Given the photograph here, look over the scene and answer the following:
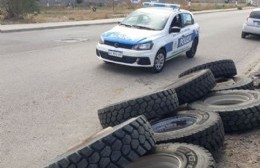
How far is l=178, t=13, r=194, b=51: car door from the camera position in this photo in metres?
12.3

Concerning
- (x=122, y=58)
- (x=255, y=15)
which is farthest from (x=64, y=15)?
(x=122, y=58)

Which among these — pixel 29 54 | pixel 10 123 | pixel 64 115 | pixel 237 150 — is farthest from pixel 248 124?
pixel 29 54

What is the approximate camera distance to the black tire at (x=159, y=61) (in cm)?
1086

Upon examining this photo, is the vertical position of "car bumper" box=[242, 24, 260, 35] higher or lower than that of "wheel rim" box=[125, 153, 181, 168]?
lower

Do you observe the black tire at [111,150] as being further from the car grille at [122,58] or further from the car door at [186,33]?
the car door at [186,33]

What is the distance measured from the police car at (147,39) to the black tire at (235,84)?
2850 millimetres

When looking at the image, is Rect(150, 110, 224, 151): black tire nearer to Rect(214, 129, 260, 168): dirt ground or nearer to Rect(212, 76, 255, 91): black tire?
Rect(214, 129, 260, 168): dirt ground

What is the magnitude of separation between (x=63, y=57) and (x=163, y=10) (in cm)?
333

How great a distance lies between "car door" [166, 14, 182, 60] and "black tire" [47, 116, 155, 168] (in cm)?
742

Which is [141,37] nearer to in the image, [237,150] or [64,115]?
[64,115]

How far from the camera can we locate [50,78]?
986 cm

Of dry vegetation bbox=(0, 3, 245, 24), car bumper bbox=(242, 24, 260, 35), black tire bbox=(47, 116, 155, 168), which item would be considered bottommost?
dry vegetation bbox=(0, 3, 245, 24)

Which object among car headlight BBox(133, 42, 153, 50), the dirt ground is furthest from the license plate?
the dirt ground

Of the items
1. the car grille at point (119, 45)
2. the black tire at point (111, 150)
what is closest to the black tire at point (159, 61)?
the car grille at point (119, 45)
